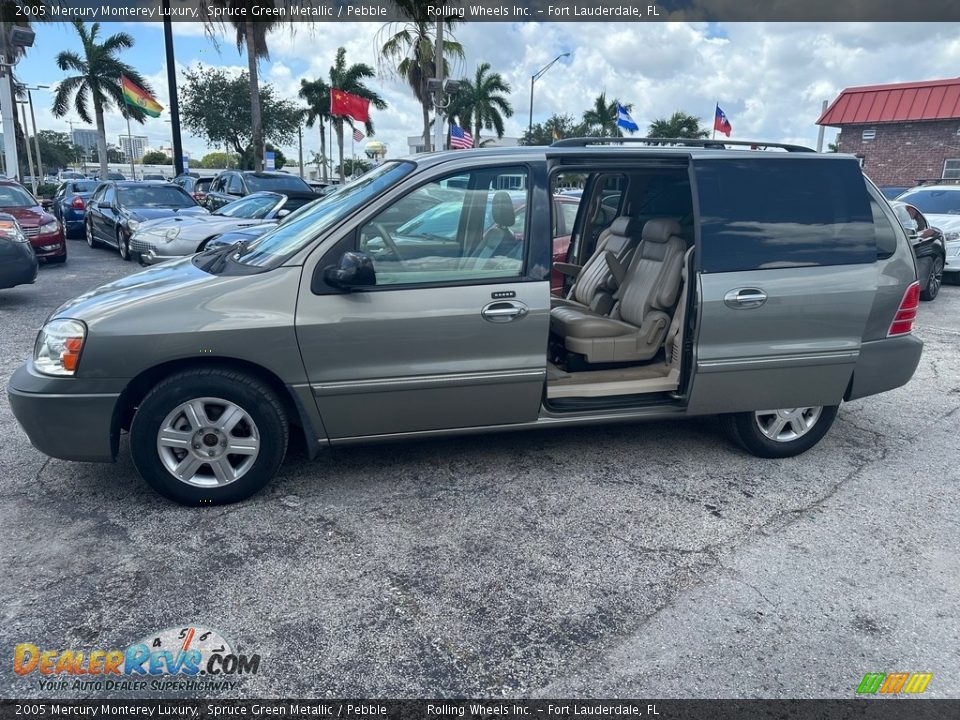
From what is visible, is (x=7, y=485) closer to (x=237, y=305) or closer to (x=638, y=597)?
(x=237, y=305)

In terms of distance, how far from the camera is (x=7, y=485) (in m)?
3.91

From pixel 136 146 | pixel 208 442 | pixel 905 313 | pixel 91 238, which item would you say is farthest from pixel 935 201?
pixel 136 146

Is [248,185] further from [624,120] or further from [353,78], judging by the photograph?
[353,78]

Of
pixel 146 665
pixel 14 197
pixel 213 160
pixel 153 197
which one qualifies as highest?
pixel 14 197

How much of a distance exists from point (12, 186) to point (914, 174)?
30.4 meters

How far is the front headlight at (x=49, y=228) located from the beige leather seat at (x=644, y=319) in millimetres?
10143

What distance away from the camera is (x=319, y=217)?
4.07 metres

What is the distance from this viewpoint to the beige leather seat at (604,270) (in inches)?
204

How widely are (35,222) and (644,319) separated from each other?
10.7 m

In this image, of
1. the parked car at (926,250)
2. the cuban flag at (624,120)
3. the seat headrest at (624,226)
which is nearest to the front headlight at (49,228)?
the seat headrest at (624,226)

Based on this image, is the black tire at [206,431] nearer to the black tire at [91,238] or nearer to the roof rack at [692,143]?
the roof rack at [692,143]

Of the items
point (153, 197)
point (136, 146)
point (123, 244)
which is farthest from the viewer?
point (136, 146)

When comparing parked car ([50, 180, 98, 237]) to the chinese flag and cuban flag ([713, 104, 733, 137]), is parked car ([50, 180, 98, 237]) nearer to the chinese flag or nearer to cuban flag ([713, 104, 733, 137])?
the chinese flag

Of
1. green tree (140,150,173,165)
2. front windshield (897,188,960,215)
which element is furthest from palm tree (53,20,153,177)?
green tree (140,150,173,165)
